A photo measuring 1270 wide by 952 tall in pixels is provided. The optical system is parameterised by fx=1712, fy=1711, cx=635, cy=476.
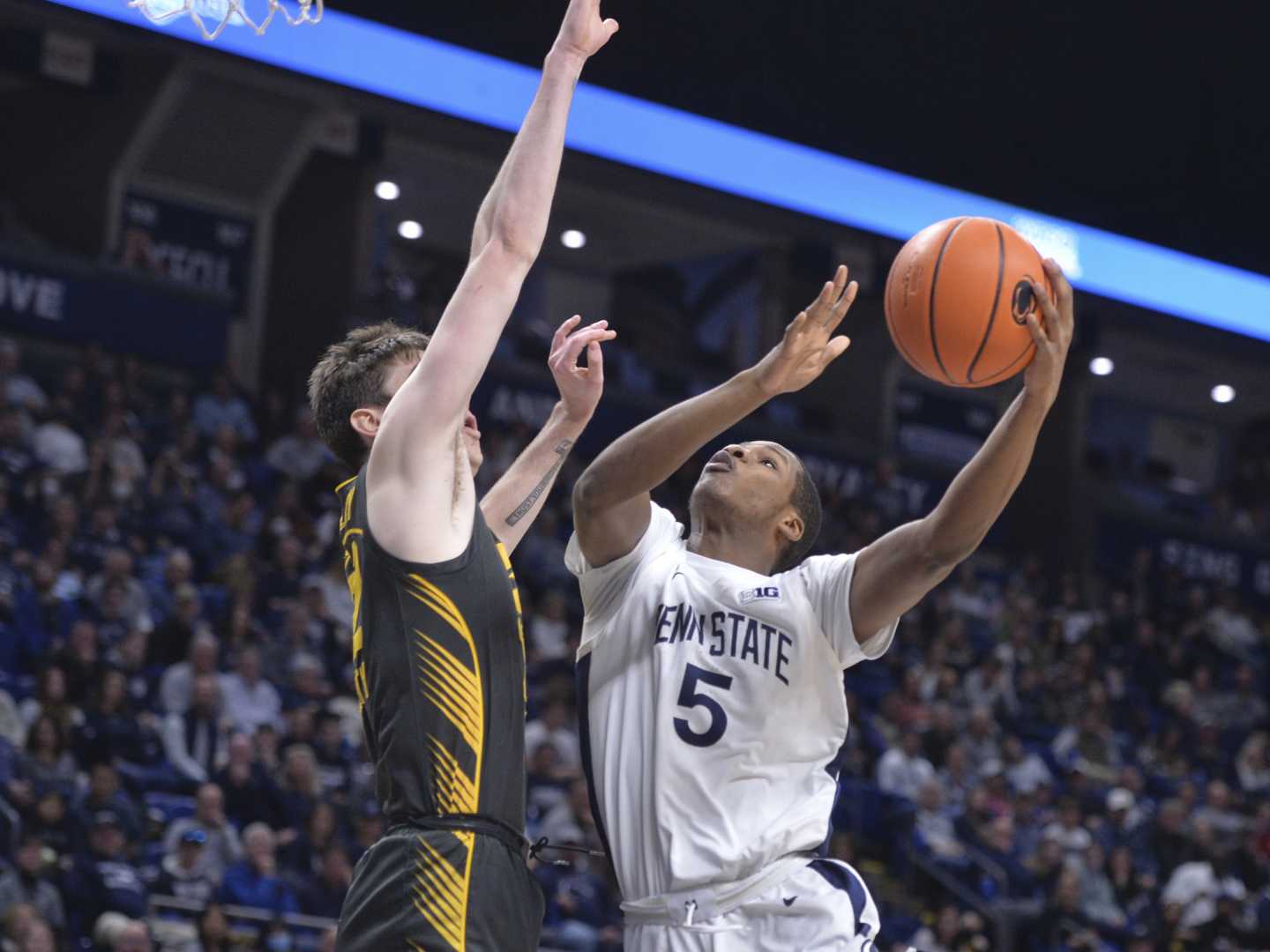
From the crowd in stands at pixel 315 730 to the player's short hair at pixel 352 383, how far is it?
555 cm

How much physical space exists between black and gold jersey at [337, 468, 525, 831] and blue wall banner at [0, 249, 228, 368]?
1321cm

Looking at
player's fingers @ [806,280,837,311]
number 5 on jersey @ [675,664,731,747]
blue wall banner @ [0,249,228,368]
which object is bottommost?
number 5 on jersey @ [675,664,731,747]

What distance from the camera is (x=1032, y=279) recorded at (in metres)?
3.70

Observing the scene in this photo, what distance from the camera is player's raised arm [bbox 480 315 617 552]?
385 centimetres

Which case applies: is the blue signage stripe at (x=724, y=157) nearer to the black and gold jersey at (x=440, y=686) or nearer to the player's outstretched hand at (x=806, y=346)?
the player's outstretched hand at (x=806, y=346)

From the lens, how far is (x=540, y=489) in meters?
3.92

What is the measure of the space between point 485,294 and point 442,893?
1.07 metres

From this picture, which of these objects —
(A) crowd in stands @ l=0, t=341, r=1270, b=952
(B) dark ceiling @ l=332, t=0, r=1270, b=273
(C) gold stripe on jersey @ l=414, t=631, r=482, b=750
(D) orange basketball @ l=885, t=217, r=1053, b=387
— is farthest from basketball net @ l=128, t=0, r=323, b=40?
(B) dark ceiling @ l=332, t=0, r=1270, b=273

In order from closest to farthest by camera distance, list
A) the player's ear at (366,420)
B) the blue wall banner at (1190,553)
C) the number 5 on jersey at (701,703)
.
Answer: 1. the player's ear at (366,420)
2. the number 5 on jersey at (701,703)
3. the blue wall banner at (1190,553)

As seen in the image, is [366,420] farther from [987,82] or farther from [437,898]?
[987,82]

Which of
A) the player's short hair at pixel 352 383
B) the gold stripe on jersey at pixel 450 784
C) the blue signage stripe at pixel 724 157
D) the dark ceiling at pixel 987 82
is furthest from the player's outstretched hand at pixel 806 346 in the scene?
the dark ceiling at pixel 987 82

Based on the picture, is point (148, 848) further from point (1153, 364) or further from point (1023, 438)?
point (1153, 364)

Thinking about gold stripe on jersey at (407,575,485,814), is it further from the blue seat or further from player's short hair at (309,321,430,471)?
the blue seat

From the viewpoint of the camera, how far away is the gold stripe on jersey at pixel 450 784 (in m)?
3.12
